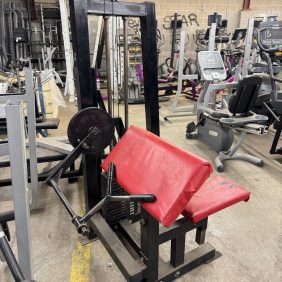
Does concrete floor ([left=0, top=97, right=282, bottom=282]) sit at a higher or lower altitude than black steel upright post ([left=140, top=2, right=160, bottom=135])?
lower

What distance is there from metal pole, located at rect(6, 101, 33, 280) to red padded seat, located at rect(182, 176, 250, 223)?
779 mm

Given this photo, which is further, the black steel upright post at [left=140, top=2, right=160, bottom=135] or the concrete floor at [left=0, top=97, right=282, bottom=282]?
the black steel upright post at [left=140, top=2, right=160, bottom=135]

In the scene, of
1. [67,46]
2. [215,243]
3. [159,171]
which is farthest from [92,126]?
[67,46]

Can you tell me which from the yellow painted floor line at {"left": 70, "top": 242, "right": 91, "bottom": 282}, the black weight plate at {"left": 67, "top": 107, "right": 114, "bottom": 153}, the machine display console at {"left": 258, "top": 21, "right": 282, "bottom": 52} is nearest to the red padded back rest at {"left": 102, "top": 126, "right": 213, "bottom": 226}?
the black weight plate at {"left": 67, "top": 107, "right": 114, "bottom": 153}

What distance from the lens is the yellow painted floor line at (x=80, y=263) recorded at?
160cm

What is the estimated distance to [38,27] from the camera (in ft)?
23.9

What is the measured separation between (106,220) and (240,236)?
973 millimetres

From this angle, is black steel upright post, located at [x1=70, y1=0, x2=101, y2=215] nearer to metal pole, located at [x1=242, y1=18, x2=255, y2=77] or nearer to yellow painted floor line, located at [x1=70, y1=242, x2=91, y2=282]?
yellow painted floor line, located at [x1=70, y1=242, x2=91, y2=282]

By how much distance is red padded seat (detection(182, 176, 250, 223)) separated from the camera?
1425mm

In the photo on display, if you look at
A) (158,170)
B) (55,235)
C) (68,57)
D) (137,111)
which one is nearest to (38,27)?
(68,57)

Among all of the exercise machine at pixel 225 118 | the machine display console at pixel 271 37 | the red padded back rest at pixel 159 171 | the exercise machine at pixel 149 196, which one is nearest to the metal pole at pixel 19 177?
the exercise machine at pixel 149 196

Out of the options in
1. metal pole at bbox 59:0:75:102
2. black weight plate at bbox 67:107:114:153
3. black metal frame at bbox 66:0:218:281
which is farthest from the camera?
metal pole at bbox 59:0:75:102

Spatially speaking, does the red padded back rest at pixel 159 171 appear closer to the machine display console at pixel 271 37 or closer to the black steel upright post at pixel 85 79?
the black steel upright post at pixel 85 79

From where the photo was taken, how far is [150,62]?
180 centimetres
